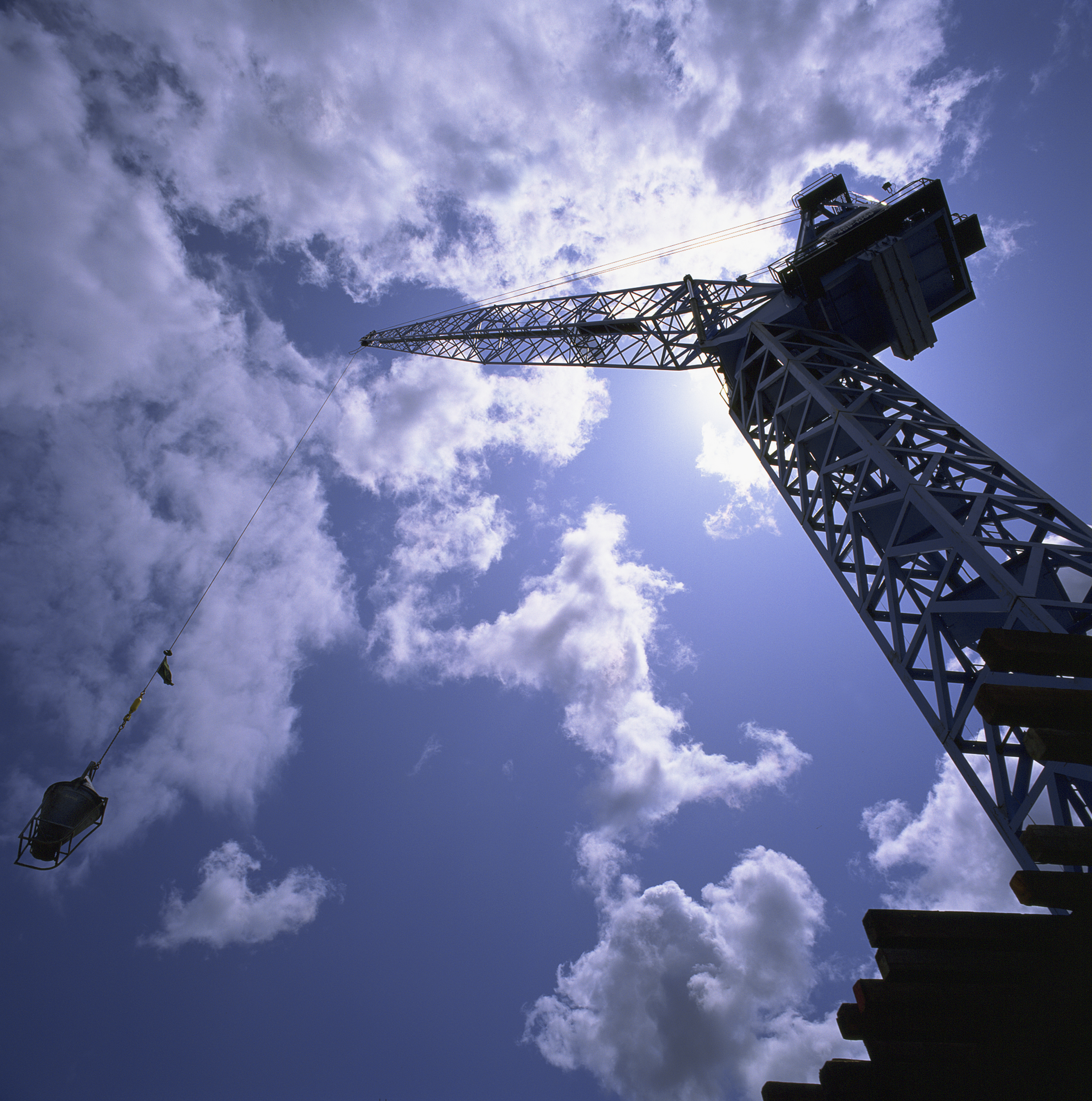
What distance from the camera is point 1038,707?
13.1ft

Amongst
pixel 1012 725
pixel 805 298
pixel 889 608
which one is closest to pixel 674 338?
pixel 805 298

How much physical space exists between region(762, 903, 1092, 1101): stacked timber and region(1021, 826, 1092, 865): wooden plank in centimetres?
65

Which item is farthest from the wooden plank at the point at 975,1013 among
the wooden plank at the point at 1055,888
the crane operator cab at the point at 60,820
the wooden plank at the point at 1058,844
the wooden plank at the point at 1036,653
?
the crane operator cab at the point at 60,820

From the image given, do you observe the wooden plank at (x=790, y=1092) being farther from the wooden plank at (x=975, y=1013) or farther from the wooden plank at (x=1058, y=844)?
the wooden plank at (x=1058, y=844)

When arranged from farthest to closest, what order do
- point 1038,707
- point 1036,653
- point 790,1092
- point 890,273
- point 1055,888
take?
point 890,273 → point 790,1092 → point 1036,653 → point 1038,707 → point 1055,888

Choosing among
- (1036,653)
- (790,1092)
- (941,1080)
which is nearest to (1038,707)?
(1036,653)

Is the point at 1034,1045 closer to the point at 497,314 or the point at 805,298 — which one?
the point at 805,298

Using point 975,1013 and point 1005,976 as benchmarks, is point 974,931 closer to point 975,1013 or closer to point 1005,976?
point 1005,976

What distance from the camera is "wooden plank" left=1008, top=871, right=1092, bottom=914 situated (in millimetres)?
3736

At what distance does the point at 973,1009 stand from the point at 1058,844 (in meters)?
1.68

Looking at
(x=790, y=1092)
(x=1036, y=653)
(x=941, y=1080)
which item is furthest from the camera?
(x=790, y=1092)

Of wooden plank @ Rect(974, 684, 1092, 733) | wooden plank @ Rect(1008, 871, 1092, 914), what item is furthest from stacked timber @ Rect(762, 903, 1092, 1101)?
wooden plank @ Rect(974, 684, 1092, 733)

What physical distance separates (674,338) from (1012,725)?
63.3 ft

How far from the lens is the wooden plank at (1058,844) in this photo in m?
3.76
